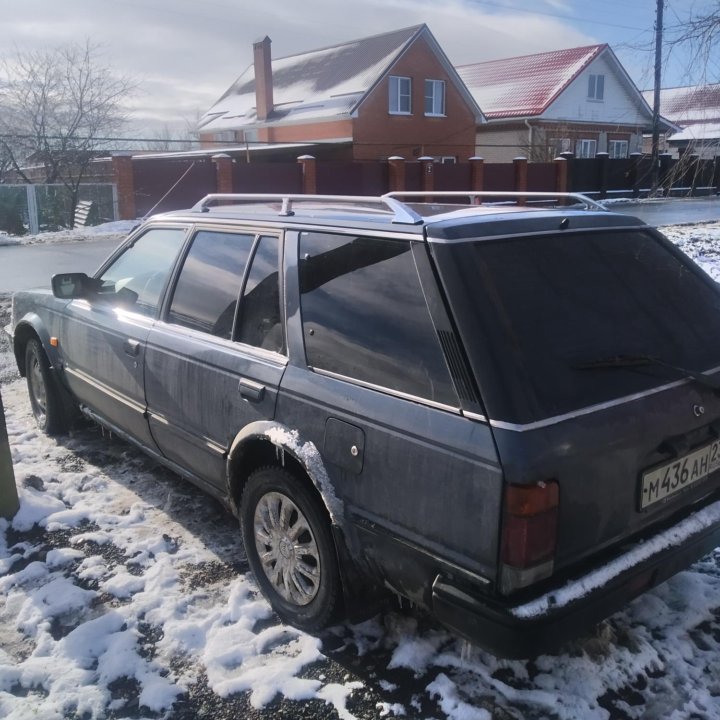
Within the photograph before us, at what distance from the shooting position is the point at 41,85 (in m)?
26.4

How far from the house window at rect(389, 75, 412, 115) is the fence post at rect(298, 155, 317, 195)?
10.3 m

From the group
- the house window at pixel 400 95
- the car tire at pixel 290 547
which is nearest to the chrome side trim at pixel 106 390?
the car tire at pixel 290 547

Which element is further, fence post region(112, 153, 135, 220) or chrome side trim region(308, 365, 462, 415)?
fence post region(112, 153, 135, 220)

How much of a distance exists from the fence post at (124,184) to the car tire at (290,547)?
22433 mm

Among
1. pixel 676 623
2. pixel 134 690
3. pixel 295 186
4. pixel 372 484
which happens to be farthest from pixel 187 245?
pixel 295 186

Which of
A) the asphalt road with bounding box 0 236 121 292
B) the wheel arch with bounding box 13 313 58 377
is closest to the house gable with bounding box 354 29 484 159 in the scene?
the asphalt road with bounding box 0 236 121 292

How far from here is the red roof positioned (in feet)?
120

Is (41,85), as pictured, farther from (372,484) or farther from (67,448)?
(372,484)

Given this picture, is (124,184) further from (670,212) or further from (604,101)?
(604,101)

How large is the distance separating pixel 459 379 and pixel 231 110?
41.3m

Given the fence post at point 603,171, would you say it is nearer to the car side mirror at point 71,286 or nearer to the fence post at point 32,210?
the fence post at point 32,210

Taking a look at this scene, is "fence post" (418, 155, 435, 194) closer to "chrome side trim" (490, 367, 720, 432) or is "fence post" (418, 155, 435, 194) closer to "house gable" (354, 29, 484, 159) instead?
"house gable" (354, 29, 484, 159)

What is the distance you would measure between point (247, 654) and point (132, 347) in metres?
1.77

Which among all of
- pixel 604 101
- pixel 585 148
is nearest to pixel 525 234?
pixel 585 148
